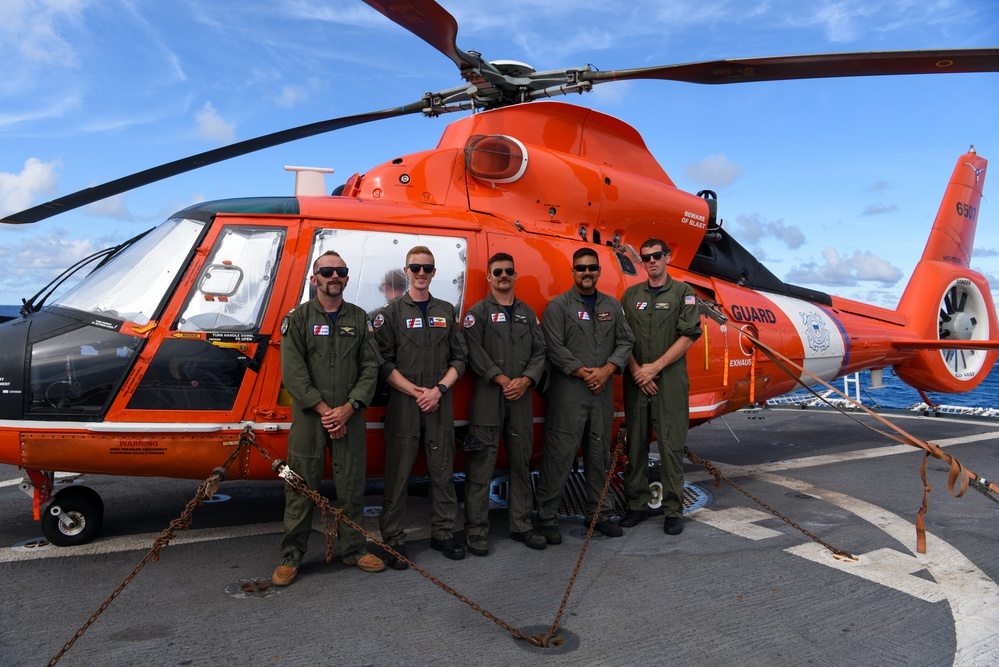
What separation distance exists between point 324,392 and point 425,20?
2537 millimetres

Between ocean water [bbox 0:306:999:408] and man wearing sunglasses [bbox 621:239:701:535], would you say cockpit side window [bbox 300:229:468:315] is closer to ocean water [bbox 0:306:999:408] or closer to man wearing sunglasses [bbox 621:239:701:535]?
man wearing sunglasses [bbox 621:239:701:535]

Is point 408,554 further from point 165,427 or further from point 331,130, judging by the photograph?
point 331,130

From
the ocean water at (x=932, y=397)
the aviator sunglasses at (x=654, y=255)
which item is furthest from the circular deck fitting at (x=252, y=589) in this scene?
the ocean water at (x=932, y=397)

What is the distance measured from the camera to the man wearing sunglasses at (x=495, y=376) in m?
4.52

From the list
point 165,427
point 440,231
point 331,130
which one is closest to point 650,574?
point 440,231

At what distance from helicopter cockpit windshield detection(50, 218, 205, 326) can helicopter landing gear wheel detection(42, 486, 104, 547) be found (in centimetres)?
130

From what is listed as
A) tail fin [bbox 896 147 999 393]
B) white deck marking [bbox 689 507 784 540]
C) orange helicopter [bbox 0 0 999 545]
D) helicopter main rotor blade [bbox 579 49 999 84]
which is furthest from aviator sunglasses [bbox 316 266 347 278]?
tail fin [bbox 896 147 999 393]

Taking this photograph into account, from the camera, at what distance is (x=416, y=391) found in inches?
168

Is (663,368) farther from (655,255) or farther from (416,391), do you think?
(416,391)

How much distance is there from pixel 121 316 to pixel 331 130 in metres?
2.94

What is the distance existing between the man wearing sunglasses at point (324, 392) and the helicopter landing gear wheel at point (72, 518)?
63.0 inches

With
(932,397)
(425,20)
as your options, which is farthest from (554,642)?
(932,397)

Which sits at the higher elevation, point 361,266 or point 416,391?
point 361,266

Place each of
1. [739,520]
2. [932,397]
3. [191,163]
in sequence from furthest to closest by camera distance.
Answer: [932,397] < [191,163] < [739,520]
